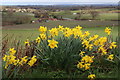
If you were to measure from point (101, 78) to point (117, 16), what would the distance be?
2.27m

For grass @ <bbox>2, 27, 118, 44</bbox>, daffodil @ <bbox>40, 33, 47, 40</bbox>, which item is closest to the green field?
grass @ <bbox>2, 27, 118, 44</bbox>

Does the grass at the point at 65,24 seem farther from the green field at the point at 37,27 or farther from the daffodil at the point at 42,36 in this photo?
the daffodil at the point at 42,36

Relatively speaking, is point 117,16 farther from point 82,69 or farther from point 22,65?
point 22,65

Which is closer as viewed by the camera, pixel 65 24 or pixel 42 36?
pixel 42 36

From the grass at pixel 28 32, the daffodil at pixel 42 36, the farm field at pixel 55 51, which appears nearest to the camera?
the farm field at pixel 55 51

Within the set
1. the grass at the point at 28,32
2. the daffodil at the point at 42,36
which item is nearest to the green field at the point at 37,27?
the grass at the point at 28,32

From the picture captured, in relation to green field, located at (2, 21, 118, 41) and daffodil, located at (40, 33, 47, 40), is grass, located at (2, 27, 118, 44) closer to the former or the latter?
green field, located at (2, 21, 118, 41)

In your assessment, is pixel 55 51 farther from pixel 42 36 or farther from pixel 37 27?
pixel 37 27

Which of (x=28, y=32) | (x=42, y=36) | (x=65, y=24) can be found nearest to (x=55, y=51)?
(x=42, y=36)

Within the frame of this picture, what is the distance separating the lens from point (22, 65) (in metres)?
3.56

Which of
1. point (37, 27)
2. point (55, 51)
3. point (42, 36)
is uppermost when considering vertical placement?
point (37, 27)

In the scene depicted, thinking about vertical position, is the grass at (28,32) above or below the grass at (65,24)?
below

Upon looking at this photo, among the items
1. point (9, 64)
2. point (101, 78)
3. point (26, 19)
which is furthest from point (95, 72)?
point (26, 19)

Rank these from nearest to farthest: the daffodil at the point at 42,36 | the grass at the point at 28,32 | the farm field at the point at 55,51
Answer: the farm field at the point at 55,51 → the daffodil at the point at 42,36 → the grass at the point at 28,32
